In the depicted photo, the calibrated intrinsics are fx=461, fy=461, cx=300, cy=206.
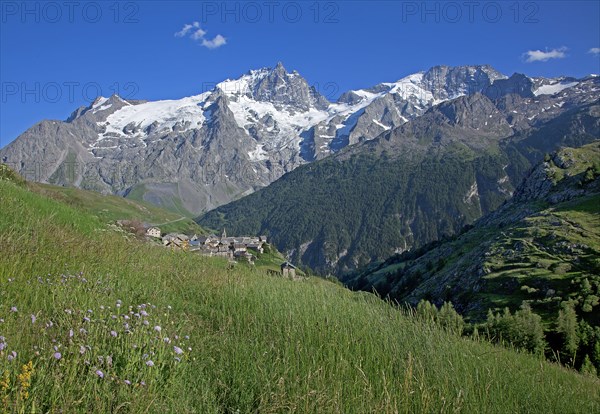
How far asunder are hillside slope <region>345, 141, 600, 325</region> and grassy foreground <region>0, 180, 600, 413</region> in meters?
79.6

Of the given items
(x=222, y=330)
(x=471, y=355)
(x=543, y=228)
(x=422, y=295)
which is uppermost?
(x=543, y=228)

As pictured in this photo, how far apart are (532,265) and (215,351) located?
116162mm

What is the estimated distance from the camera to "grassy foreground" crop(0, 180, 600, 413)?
4891 mm

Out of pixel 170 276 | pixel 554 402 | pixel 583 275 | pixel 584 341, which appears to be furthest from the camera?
pixel 583 275

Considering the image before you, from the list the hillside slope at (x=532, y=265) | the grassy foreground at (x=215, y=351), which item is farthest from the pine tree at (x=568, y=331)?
the grassy foreground at (x=215, y=351)

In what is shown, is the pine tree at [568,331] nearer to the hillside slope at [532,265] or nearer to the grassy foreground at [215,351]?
the hillside slope at [532,265]

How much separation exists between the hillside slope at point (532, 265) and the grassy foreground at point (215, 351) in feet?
261

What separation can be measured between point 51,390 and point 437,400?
4573mm

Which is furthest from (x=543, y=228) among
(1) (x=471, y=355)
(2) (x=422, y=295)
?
(1) (x=471, y=355)

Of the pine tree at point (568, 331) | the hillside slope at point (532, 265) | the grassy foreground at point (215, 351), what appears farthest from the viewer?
the hillside slope at point (532, 265)

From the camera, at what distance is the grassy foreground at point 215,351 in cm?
489

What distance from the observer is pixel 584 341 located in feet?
171

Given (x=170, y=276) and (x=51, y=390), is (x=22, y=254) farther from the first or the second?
(x=51, y=390)

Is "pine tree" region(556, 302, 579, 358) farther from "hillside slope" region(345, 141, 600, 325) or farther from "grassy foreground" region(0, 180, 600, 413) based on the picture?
"grassy foreground" region(0, 180, 600, 413)
